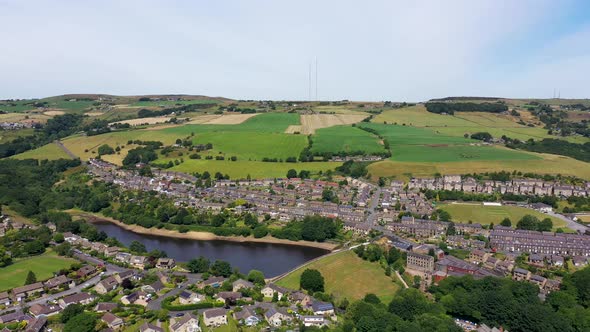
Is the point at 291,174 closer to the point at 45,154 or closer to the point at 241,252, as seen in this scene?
the point at 241,252

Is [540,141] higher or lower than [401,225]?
higher

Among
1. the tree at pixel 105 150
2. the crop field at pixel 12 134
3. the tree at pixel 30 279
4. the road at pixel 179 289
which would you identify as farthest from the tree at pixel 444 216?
the crop field at pixel 12 134

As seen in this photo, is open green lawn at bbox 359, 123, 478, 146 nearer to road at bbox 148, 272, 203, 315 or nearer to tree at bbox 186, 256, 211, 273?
tree at bbox 186, 256, 211, 273

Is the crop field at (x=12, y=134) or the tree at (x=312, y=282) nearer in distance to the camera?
the tree at (x=312, y=282)

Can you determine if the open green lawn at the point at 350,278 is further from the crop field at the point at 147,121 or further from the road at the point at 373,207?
the crop field at the point at 147,121

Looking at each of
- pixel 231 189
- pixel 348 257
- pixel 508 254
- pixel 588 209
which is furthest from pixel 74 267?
pixel 588 209

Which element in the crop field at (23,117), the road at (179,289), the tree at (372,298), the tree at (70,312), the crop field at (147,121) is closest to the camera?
the tree at (70,312)

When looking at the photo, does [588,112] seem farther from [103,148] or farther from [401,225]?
[103,148]
